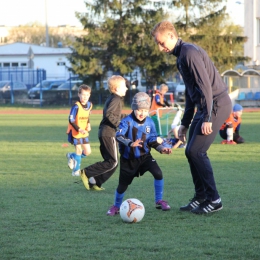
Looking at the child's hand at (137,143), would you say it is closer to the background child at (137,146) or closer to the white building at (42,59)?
the background child at (137,146)

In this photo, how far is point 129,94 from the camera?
1613 inches

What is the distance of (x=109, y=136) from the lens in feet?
29.2

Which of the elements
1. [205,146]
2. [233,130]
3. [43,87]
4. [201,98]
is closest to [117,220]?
[205,146]

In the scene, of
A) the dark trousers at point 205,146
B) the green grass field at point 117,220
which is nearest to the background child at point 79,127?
the green grass field at point 117,220

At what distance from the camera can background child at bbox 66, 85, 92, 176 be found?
1034 centimetres

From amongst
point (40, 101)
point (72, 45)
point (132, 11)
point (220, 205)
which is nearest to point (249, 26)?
point (132, 11)

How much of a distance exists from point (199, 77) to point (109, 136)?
102 inches

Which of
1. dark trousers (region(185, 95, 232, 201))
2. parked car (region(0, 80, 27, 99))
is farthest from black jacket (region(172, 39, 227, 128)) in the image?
parked car (region(0, 80, 27, 99))

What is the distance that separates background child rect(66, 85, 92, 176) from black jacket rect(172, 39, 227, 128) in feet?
11.9

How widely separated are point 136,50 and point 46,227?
3460 centimetres

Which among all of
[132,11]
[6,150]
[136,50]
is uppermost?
[132,11]

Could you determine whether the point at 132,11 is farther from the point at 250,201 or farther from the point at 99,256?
the point at 99,256

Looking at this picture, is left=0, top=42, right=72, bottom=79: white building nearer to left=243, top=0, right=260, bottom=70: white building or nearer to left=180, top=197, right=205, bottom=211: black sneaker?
left=243, top=0, right=260, bottom=70: white building

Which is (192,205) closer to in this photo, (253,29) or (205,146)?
(205,146)
